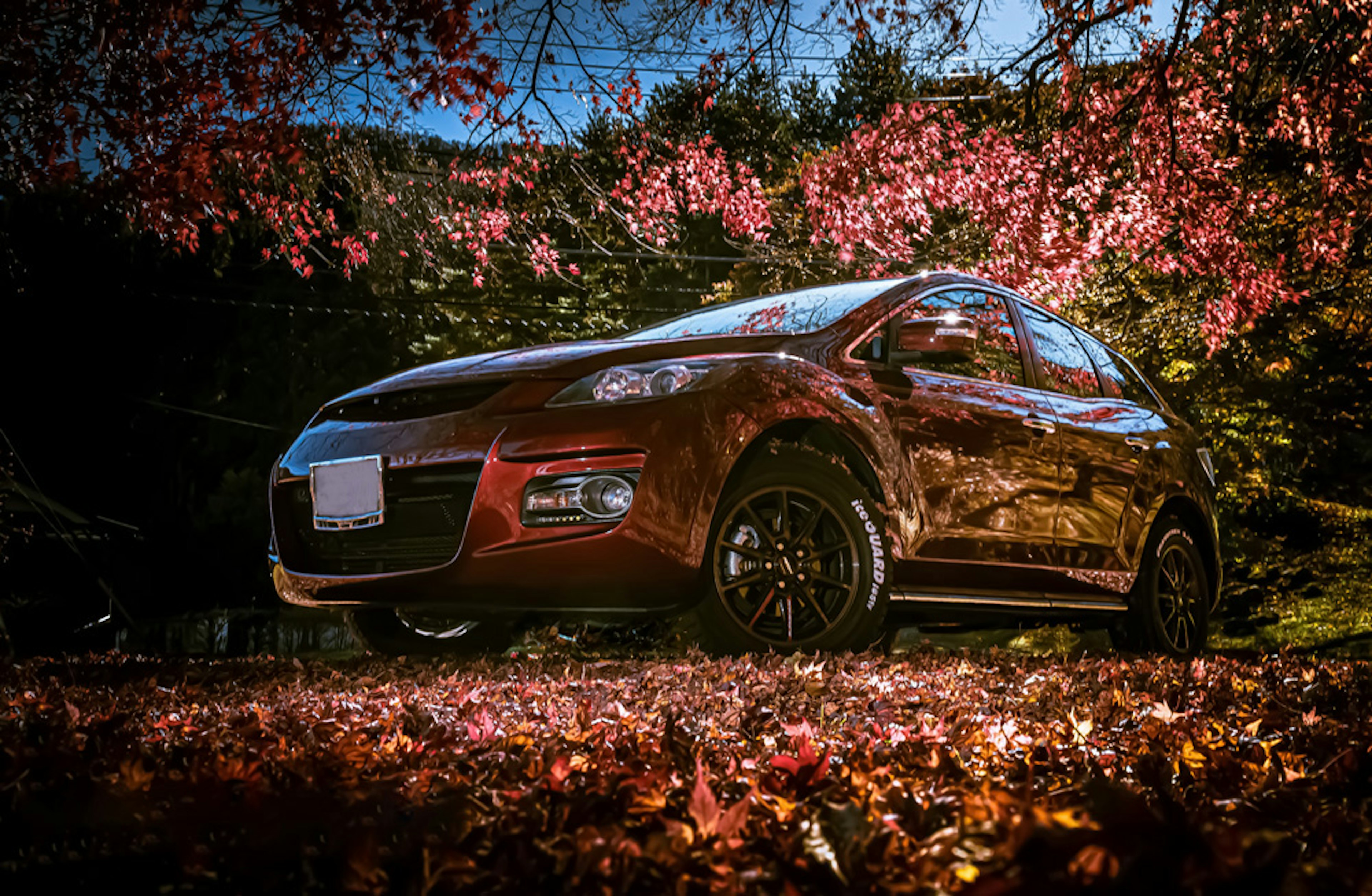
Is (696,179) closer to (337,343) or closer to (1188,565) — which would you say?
(1188,565)

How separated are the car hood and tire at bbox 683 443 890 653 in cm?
56

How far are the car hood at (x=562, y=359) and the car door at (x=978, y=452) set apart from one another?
2.50ft

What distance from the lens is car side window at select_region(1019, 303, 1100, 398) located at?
19.6 feet

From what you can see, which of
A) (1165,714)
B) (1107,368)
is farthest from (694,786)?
(1107,368)

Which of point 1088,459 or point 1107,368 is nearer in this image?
point 1088,459

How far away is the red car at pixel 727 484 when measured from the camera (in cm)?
400

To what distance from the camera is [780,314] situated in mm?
5180

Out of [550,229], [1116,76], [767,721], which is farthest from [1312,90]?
[550,229]

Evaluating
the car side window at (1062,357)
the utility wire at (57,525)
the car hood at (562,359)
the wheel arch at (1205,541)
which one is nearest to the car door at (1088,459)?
the car side window at (1062,357)

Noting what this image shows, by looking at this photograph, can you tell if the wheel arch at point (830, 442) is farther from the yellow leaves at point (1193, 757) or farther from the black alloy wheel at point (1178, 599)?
the black alloy wheel at point (1178, 599)

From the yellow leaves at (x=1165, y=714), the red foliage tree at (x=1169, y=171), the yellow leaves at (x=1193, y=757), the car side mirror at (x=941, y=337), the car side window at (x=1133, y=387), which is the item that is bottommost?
the yellow leaves at (x=1165, y=714)

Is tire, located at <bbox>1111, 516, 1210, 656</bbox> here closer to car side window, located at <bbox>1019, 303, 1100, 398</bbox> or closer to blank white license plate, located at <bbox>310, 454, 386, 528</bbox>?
car side window, located at <bbox>1019, 303, 1100, 398</bbox>

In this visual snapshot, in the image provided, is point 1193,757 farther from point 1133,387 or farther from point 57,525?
point 1133,387

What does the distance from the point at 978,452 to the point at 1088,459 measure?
A: 3.56ft
